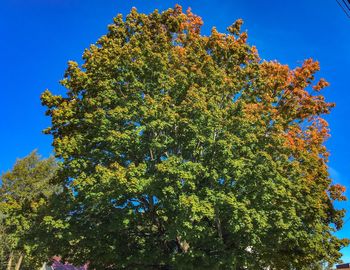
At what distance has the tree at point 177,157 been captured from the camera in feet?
47.9

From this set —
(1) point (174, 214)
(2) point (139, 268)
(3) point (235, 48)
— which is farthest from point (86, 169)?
(3) point (235, 48)

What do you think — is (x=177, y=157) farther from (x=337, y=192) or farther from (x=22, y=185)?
(x=22, y=185)

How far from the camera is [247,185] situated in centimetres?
1535

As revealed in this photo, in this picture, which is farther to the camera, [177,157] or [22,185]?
[22,185]

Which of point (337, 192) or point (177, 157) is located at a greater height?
point (337, 192)

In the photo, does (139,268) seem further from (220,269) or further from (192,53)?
(192,53)

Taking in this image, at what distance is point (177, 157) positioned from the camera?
15.2m

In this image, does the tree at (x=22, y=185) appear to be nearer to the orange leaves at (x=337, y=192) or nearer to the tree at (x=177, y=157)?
the tree at (x=177, y=157)

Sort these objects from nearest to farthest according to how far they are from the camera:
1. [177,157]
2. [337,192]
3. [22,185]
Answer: [177,157] → [337,192] → [22,185]

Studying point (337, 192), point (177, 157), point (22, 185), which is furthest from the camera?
point (22, 185)

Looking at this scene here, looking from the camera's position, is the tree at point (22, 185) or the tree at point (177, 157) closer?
the tree at point (177, 157)

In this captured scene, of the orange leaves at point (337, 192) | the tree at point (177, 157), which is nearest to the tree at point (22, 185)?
the tree at point (177, 157)

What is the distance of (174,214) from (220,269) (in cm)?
378

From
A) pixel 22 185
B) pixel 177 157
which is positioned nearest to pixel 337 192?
pixel 177 157
